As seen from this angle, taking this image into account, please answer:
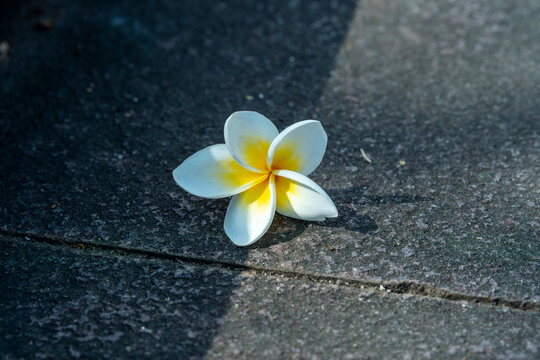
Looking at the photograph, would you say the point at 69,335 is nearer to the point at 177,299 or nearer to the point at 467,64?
the point at 177,299

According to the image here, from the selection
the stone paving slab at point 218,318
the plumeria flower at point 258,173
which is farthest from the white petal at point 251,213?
the stone paving slab at point 218,318

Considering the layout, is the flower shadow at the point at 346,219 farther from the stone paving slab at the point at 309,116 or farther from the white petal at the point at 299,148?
the white petal at the point at 299,148

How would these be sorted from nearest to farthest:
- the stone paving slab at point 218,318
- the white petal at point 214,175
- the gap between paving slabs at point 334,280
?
the stone paving slab at point 218,318, the gap between paving slabs at point 334,280, the white petal at point 214,175

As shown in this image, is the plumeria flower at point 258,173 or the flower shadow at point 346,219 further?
the flower shadow at point 346,219

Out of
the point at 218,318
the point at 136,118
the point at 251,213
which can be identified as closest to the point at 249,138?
the point at 251,213

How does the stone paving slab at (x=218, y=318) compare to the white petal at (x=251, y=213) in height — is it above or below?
below

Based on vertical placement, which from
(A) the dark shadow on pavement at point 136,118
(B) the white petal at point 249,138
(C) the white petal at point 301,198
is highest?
(B) the white petal at point 249,138

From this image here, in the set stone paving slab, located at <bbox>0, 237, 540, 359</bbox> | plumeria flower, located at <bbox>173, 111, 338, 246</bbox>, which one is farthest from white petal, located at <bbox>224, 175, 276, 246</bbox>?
stone paving slab, located at <bbox>0, 237, 540, 359</bbox>

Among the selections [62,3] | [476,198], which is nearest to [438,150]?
[476,198]
